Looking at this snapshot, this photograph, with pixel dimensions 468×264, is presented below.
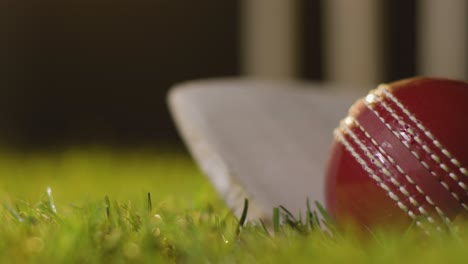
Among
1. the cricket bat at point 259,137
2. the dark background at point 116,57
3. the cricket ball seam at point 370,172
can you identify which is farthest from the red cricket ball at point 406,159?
the dark background at point 116,57

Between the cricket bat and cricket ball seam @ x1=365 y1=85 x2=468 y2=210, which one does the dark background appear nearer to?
the cricket bat

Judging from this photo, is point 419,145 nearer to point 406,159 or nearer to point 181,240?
point 406,159

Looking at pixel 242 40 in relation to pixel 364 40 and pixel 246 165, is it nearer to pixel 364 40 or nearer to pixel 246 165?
pixel 364 40

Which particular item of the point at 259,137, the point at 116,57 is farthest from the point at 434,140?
the point at 116,57

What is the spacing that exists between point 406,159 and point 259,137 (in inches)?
23.5

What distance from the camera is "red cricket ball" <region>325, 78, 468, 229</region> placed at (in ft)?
2.44

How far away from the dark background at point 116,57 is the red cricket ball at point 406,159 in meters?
2.75

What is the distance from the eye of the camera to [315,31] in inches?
151

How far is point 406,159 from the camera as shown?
0.76 m

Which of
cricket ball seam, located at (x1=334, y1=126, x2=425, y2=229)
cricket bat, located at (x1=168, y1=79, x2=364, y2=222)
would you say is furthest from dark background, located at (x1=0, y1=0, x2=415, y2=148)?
cricket ball seam, located at (x1=334, y1=126, x2=425, y2=229)

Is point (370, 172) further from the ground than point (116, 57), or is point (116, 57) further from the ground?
point (370, 172)

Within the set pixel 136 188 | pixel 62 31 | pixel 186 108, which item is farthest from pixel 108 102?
pixel 186 108

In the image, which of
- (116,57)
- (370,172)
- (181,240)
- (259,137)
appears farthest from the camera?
(116,57)

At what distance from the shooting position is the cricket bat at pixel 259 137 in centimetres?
108
